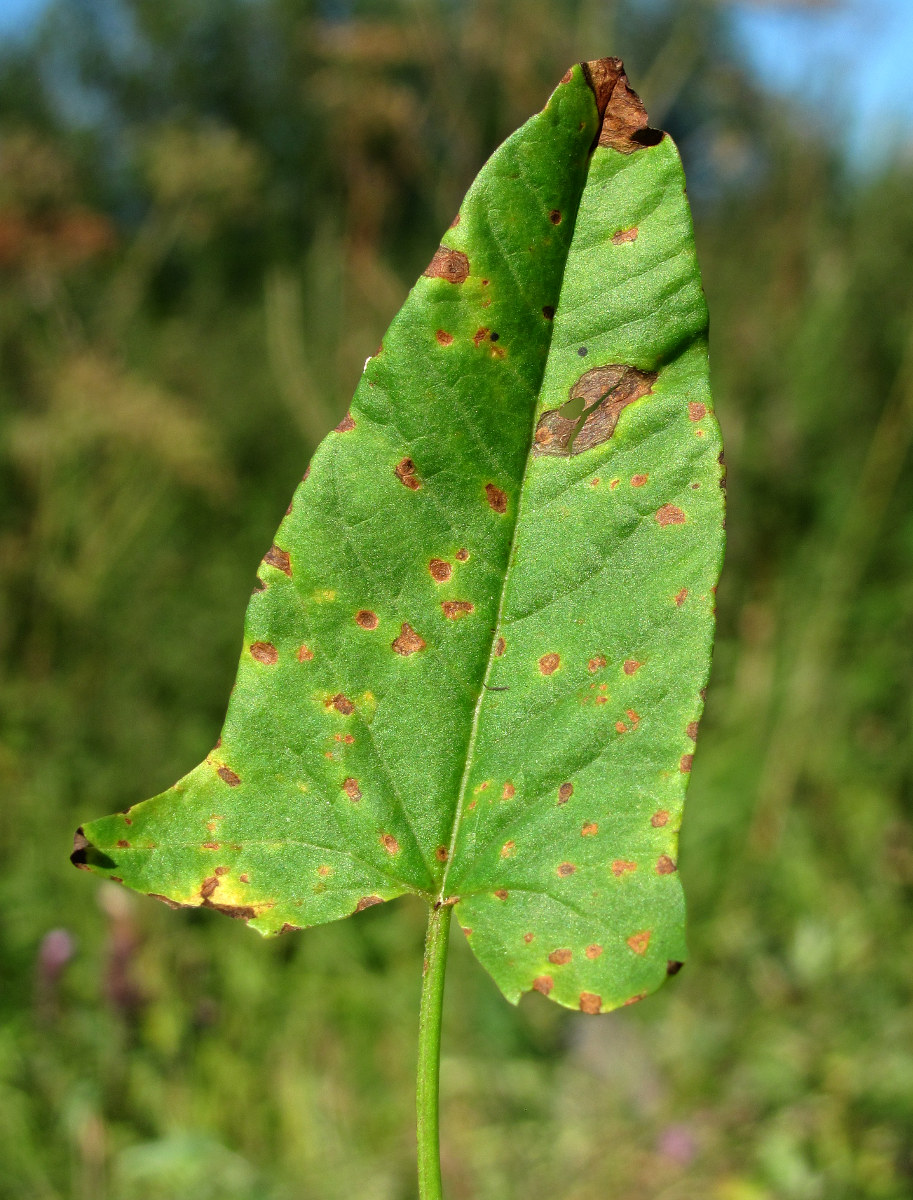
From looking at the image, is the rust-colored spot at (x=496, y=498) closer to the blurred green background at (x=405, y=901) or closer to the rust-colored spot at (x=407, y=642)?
the rust-colored spot at (x=407, y=642)

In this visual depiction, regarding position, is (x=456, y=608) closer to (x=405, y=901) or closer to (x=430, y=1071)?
(x=430, y=1071)

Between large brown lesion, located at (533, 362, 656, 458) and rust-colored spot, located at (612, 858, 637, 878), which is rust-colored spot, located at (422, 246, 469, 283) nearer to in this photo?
large brown lesion, located at (533, 362, 656, 458)

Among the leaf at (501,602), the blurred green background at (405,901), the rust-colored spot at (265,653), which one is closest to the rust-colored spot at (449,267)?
the leaf at (501,602)

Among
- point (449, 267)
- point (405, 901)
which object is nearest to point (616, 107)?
point (449, 267)

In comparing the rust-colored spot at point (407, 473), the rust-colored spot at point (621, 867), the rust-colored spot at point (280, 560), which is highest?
the rust-colored spot at point (407, 473)

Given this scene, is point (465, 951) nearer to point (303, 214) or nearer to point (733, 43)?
point (733, 43)
